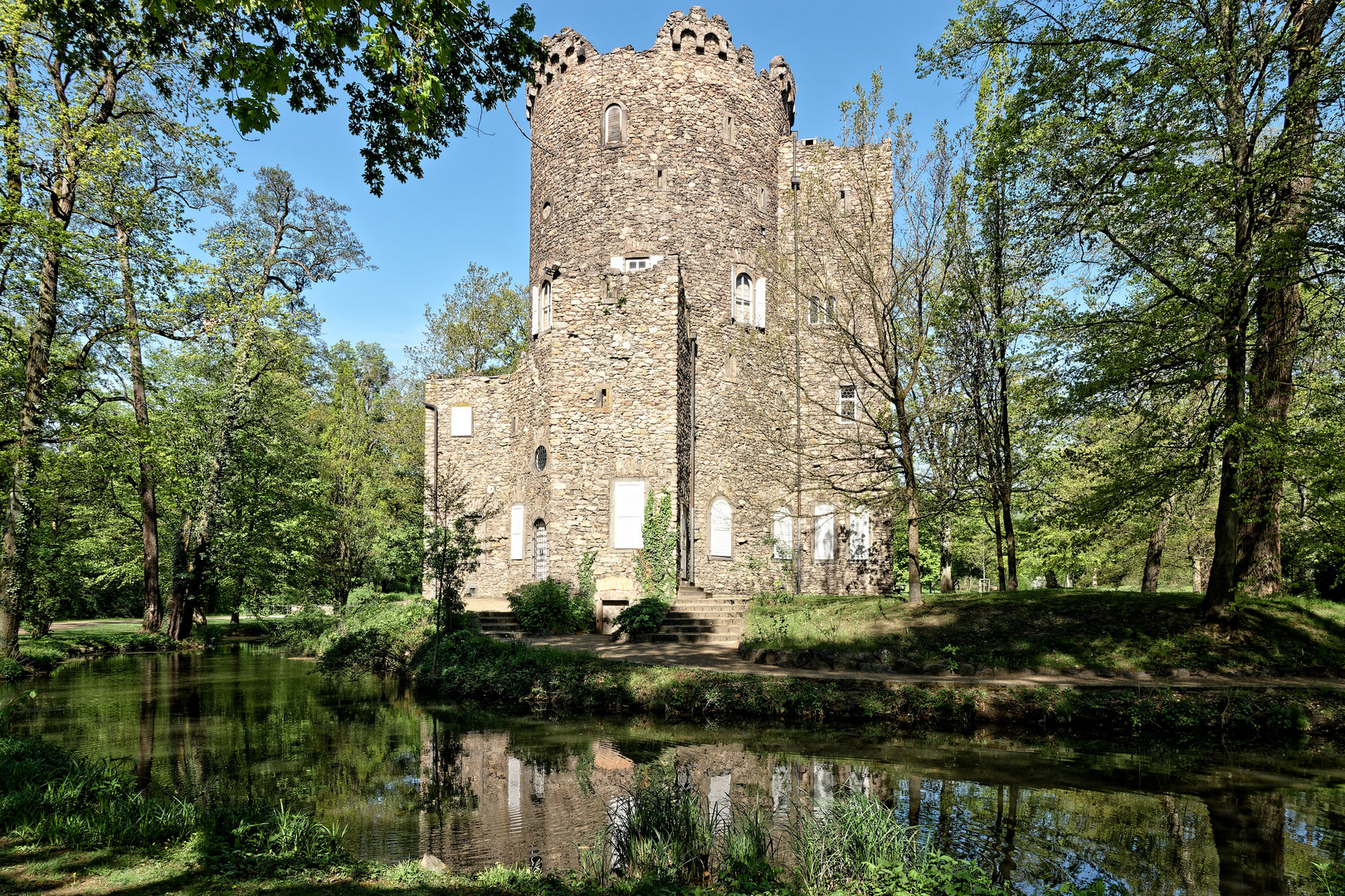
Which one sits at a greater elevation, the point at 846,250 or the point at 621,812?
the point at 846,250

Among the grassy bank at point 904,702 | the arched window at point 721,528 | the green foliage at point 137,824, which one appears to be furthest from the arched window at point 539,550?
the green foliage at point 137,824

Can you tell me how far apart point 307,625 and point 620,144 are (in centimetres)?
1917

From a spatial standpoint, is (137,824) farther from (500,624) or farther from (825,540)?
(825,540)

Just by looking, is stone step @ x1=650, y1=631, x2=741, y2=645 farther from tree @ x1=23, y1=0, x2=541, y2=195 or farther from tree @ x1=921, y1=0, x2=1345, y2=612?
tree @ x1=23, y1=0, x2=541, y2=195

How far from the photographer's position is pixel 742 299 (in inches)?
958

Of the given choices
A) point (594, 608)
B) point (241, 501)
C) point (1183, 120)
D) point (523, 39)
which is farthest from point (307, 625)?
point (1183, 120)

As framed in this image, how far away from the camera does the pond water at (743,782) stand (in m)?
6.16

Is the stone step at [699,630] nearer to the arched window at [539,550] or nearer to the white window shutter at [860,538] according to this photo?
the arched window at [539,550]

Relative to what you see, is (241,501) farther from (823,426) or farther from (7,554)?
(823,426)

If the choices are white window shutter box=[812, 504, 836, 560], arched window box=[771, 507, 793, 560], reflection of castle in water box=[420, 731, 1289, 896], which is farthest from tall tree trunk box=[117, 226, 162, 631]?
white window shutter box=[812, 504, 836, 560]

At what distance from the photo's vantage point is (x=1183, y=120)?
38.8 ft

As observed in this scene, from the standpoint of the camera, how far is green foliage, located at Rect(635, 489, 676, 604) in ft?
62.8

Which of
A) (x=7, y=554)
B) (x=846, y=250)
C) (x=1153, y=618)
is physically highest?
(x=846, y=250)

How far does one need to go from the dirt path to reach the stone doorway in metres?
6.93
